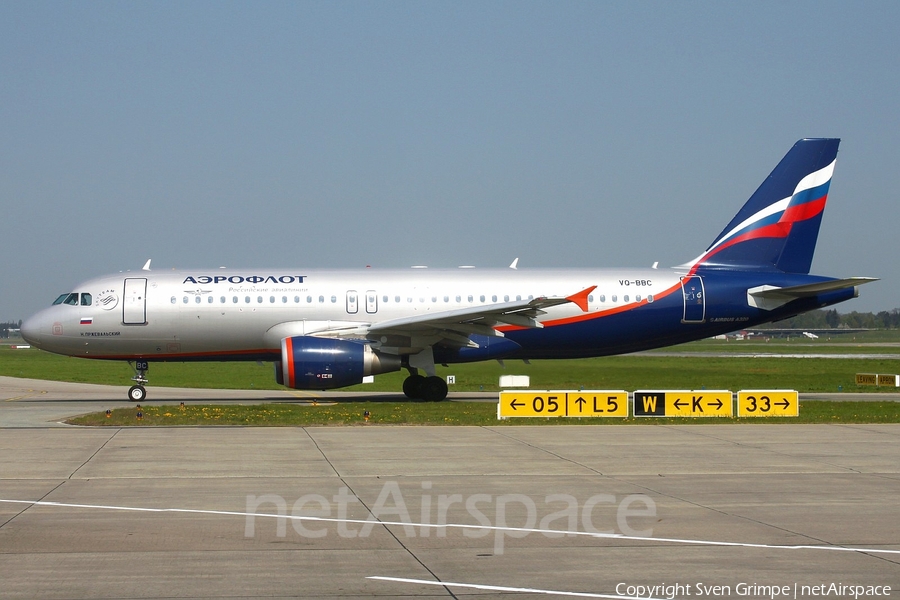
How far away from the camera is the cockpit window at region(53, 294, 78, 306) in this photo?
2811 cm

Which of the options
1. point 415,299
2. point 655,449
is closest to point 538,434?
point 655,449

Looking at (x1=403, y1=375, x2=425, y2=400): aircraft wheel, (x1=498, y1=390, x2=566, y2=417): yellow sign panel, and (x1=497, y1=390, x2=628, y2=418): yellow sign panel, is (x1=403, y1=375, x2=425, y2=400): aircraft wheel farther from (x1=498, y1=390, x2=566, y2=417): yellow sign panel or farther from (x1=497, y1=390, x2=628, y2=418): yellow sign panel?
(x1=498, y1=390, x2=566, y2=417): yellow sign panel

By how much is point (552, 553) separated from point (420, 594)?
71.6 inches

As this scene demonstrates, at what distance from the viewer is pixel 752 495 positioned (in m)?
12.2

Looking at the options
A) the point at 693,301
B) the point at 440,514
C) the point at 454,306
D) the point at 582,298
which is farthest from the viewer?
the point at 693,301

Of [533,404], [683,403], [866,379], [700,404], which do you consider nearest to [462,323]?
[533,404]

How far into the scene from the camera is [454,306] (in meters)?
28.8

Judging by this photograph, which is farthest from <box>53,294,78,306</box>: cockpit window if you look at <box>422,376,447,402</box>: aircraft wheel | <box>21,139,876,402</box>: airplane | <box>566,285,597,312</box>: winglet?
<box>566,285,597,312</box>: winglet

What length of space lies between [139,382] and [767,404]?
17.3 metres

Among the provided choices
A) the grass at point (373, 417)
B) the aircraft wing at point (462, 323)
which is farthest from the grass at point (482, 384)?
the aircraft wing at point (462, 323)

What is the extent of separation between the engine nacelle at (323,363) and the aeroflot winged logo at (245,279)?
2631 mm

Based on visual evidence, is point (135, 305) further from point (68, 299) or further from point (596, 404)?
point (596, 404)

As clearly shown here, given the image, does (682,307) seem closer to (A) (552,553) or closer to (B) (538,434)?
(B) (538,434)

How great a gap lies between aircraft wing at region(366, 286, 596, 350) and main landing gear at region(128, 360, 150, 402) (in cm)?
653
